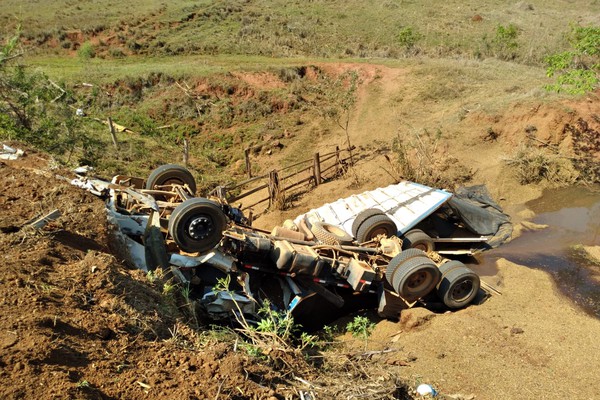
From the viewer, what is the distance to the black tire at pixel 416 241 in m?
8.49

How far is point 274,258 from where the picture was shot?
6516 millimetres

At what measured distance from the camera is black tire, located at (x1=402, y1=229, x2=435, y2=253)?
8.49 m

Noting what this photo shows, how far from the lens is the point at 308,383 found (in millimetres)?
3773

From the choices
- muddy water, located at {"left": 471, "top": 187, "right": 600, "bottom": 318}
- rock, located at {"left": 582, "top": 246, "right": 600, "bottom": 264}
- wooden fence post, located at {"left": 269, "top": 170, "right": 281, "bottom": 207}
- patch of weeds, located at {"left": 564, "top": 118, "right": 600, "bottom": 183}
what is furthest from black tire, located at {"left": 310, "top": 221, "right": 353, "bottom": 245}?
patch of weeds, located at {"left": 564, "top": 118, "right": 600, "bottom": 183}

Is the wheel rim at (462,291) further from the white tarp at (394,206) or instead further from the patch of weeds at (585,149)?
the patch of weeds at (585,149)

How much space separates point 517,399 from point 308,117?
15169 mm

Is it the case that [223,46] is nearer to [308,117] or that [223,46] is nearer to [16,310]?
[308,117]

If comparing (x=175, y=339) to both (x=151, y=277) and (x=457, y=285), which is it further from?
(x=457, y=285)

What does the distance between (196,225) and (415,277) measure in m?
3.38

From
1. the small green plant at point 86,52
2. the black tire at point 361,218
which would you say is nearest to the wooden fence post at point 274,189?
the black tire at point 361,218

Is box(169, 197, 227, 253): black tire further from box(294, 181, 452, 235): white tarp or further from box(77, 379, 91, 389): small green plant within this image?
box(77, 379, 91, 389): small green plant

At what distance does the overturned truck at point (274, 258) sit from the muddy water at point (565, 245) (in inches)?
71.3

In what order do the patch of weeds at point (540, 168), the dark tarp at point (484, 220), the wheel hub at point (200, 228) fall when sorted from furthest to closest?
the patch of weeds at point (540, 168), the dark tarp at point (484, 220), the wheel hub at point (200, 228)

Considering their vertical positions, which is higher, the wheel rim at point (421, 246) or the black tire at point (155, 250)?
the black tire at point (155, 250)
